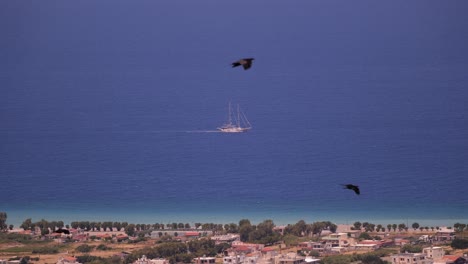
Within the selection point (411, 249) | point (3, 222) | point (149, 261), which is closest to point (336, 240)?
point (411, 249)

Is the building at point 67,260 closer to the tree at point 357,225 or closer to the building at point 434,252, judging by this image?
the building at point 434,252

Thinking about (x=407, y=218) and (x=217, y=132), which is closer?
(x=407, y=218)

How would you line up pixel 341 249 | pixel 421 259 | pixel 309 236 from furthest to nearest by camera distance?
pixel 309 236
pixel 341 249
pixel 421 259

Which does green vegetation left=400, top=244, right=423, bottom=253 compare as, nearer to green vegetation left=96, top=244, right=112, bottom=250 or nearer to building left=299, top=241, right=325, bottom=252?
building left=299, top=241, right=325, bottom=252

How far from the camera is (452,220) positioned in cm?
2098

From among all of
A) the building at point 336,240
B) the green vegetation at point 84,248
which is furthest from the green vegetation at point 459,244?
the green vegetation at point 84,248

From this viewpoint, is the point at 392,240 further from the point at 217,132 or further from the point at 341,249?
the point at 217,132

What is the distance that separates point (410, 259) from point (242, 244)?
2.30 metres

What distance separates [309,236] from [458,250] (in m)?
2.12

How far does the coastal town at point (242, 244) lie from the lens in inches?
651

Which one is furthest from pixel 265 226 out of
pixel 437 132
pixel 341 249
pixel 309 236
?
pixel 437 132

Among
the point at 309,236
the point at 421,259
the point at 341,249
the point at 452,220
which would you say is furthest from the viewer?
the point at 452,220

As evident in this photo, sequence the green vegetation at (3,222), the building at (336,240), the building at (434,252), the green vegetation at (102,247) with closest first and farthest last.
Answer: the building at (434,252) → the building at (336,240) → the green vegetation at (102,247) → the green vegetation at (3,222)

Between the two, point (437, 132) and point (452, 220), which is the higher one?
point (437, 132)
